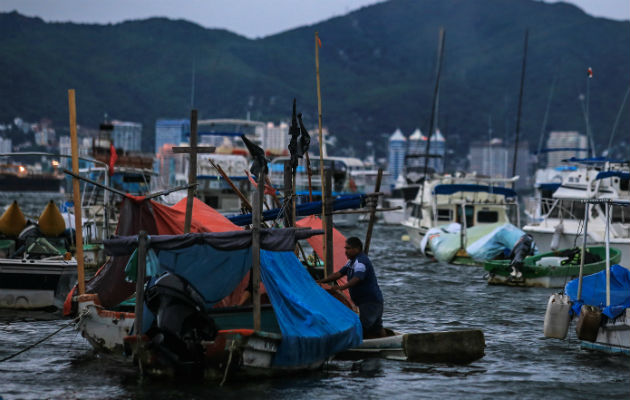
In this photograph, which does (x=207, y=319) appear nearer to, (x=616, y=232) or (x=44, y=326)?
(x=44, y=326)

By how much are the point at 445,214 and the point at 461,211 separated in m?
3.98

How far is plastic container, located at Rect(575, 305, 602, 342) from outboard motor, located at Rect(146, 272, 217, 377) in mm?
6644

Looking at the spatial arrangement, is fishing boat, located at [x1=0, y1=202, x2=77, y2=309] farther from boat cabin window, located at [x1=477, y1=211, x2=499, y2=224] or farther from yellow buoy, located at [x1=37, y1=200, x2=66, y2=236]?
boat cabin window, located at [x1=477, y1=211, x2=499, y2=224]

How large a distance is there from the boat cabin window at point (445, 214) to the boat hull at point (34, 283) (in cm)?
2544

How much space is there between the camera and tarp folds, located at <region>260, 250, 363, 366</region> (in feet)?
38.3

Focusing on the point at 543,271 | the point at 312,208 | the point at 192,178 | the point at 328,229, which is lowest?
the point at 543,271

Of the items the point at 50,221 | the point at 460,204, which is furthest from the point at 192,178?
the point at 460,204

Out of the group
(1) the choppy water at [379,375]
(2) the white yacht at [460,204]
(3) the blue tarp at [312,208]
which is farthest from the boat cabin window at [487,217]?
(3) the blue tarp at [312,208]

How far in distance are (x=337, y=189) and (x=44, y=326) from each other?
44.2 metres

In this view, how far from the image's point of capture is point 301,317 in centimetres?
1194

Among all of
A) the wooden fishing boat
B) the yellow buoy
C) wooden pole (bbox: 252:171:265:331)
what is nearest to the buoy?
the yellow buoy

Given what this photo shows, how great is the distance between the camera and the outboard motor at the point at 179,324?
1147 centimetres

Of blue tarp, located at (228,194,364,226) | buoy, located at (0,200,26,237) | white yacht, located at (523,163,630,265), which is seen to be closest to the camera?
blue tarp, located at (228,194,364,226)

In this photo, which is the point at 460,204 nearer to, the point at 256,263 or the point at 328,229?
the point at 328,229
